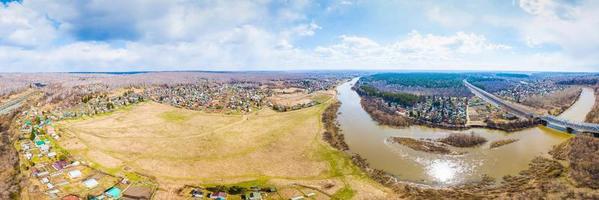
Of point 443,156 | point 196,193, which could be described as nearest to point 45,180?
point 196,193

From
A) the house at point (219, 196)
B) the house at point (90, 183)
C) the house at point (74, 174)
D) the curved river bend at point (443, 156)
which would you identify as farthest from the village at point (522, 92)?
the house at point (74, 174)

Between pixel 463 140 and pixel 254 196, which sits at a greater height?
pixel 463 140

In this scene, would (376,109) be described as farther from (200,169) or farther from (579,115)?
(200,169)

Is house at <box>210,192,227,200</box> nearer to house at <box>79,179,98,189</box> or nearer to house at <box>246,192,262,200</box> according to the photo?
house at <box>246,192,262,200</box>

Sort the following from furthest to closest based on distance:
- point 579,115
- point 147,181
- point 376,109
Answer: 1. point 376,109
2. point 579,115
3. point 147,181

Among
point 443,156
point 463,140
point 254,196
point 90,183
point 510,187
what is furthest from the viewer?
point 463,140

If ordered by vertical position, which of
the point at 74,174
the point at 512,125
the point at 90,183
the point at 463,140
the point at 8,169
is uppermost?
the point at 512,125

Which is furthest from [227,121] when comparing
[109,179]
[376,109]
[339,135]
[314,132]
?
[376,109]

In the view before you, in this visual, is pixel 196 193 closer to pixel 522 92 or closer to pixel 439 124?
pixel 439 124
